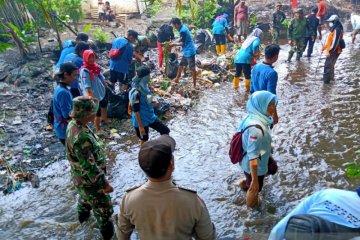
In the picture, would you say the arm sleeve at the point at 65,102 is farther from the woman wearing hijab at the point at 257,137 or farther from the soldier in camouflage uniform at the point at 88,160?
the woman wearing hijab at the point at 257,137

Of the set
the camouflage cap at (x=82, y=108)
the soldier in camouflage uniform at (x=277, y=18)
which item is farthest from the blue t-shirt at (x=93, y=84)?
the soldier in camouflage uniform at (x=277, y=18)

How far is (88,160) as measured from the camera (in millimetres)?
3223

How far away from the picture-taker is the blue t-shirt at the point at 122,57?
7.01 metres

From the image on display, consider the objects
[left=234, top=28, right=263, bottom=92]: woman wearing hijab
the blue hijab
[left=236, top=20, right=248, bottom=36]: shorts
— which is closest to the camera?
the blue hijab

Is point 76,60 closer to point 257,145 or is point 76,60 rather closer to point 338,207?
point 257,145

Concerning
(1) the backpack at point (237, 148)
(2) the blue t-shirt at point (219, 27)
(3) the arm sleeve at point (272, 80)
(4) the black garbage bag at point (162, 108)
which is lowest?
(4) the black garbage bag at point (162, 108)

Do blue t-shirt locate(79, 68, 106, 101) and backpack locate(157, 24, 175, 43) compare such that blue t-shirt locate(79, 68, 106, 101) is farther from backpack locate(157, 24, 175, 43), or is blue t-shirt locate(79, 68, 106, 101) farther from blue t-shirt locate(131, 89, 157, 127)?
backpack locate(157, 24, 175, 43)

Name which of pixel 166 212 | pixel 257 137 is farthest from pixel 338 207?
pixel 257 137

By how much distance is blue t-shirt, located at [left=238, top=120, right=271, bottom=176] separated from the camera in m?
3.53

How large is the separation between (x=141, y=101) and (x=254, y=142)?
2.00m

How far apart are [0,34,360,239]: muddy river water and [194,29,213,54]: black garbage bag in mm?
4628

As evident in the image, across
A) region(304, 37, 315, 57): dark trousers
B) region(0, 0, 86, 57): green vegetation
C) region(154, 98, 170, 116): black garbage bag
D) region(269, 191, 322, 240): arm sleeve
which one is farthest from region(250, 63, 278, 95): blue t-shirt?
region(0, 0, 86, 57): green vegetation

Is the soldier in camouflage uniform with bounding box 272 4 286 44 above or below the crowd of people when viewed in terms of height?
above

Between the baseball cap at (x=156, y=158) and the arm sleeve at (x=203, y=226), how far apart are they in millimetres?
321
